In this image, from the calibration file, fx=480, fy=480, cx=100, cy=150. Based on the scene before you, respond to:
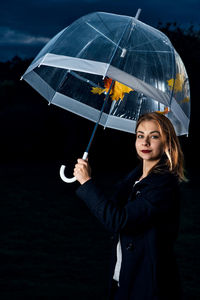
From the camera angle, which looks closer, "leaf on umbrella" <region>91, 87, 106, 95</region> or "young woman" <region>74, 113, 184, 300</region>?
"young woman" <region>74, 113, 184, 300</region>

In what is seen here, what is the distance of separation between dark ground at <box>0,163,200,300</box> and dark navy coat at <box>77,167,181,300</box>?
329cm

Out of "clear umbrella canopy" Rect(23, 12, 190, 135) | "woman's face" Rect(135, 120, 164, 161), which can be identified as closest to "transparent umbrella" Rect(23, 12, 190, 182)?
"clear umbrella canopy" Rect(23, 12, 190, 135)

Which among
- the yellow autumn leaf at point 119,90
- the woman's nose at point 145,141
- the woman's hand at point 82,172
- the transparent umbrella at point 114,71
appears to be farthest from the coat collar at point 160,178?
the yellow autumn leaf at point 119,90

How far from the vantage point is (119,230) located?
220 cm

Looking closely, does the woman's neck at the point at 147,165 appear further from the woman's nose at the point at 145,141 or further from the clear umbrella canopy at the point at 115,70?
the clear umbrella canopy at the point at 115,70

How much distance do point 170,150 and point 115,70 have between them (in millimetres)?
681

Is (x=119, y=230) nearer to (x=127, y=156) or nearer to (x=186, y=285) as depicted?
(x=186, y=285)

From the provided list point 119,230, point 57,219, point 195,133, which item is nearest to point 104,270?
point 57,219

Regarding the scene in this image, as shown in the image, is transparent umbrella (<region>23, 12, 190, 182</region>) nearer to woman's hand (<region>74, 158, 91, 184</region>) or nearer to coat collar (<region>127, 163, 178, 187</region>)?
woman's hand (<region>74, 158, 91, 184</region>)

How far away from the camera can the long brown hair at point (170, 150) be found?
94.1 inches

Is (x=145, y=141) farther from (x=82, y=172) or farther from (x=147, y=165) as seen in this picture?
(x=82, y=172)

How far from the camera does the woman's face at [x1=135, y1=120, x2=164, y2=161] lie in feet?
7.99

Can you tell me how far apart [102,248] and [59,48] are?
4514 mm

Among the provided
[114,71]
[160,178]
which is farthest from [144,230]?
[114,71]
